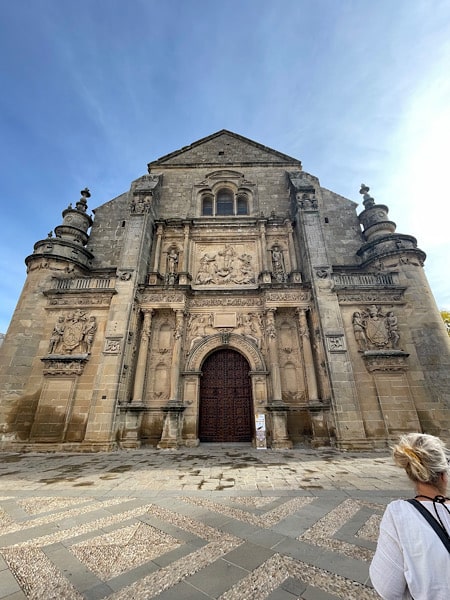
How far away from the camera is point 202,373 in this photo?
11969mm

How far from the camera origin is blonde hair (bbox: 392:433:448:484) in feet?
4.41

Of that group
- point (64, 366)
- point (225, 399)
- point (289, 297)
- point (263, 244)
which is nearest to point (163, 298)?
point (64, 366)

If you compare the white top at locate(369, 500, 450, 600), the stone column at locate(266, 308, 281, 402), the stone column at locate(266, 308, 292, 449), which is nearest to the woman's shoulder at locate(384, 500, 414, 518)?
the white top at locate(369, 500, 450, 600)

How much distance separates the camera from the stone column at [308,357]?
11.0 metres

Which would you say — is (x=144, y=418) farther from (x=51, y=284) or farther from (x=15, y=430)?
(x=51, y=284)

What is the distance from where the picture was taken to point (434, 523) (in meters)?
1.17

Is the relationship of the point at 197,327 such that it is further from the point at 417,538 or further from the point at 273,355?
the point at 417,538

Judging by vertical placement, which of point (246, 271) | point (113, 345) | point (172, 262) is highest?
point (172, 262)

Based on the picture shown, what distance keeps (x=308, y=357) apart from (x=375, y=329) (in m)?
Answer: 3.09

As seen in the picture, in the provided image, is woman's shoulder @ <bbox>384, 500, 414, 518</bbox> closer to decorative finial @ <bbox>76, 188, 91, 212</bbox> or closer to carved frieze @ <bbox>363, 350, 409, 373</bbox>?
carved frieze @ <bbox>363, 350, 409, 373</bbox>

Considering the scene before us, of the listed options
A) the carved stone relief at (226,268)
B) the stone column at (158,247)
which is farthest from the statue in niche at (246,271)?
the stone column at (158,247)

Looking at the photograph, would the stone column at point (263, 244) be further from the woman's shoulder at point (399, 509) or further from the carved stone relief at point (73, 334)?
the woman's shoulder at point (399, 509)

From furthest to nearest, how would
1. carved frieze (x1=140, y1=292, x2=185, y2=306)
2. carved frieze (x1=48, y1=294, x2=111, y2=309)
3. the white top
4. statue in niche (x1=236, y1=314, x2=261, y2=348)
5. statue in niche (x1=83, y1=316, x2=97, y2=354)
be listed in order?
carved frieze (x1=140, y1=292, x2=185, y2=306), statue in niche (x1=236, y1=314, x2=261, y2=348), carved frieze (x1=48, y1=294, x2=111, y2=309), statue in niche (x1=83, y1=316, x2=97, y2=354), the white top

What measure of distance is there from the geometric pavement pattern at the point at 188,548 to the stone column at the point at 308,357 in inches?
257
